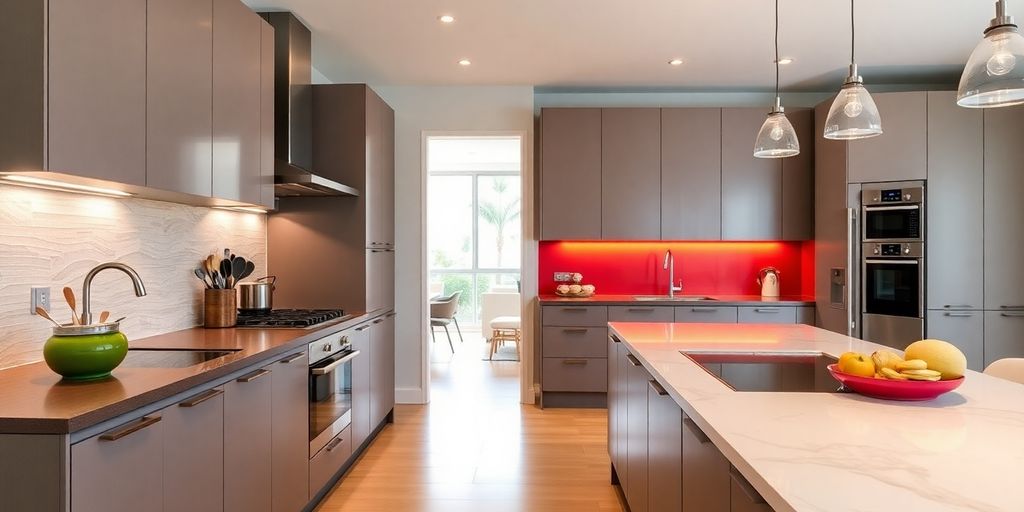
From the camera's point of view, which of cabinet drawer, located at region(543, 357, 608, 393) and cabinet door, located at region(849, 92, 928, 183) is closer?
cabinet door, located at region(849, 92, 928, 183)

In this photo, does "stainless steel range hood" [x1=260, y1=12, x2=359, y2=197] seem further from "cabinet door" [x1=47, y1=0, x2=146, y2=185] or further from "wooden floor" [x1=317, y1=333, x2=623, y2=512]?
"wooden floor" [x1=317, y1=333, x2=623, y2=512]

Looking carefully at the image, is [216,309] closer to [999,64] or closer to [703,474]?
[703,474]

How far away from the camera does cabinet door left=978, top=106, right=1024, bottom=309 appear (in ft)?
13.2

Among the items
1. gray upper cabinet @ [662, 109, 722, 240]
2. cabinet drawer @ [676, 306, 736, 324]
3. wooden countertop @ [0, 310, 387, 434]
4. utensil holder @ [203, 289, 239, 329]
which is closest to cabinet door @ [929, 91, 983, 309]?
cabinet drawer @ [676, 306, 736, 324]

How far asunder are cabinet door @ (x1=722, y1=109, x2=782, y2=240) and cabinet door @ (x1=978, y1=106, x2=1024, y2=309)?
116 centimetres

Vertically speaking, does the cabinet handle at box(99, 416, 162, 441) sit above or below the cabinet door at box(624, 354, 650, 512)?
above

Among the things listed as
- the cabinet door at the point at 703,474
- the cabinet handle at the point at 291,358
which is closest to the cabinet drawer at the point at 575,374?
the cabinet handle at the point at 291,358

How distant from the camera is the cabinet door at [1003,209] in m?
4.04

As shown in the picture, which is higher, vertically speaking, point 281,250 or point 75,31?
point 75,31

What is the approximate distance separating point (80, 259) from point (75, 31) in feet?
3.04

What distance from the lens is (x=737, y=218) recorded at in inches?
188

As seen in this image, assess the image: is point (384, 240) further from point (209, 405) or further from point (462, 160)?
point (462, 160)

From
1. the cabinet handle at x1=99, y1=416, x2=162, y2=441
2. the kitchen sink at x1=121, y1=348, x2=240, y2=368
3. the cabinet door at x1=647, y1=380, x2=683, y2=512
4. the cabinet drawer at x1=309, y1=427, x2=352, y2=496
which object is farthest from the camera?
the cabinet drawer at x1=309, y1=427, x2=352, y2=496

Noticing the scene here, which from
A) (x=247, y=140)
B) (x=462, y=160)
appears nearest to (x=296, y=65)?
(x=247, y=140)
